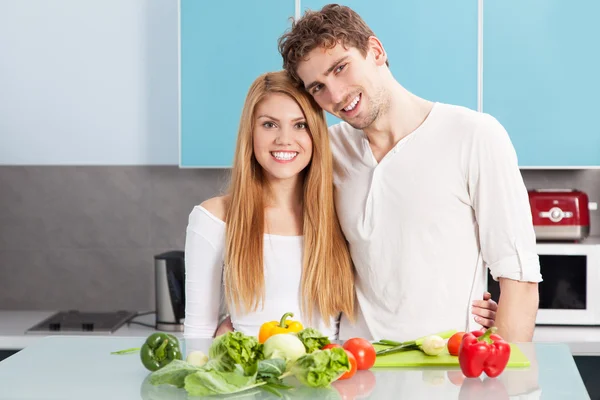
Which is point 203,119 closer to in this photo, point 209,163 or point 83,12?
point 209,163

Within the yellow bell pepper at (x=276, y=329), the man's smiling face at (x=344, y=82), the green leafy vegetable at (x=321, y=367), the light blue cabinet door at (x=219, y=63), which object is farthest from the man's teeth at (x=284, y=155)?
the light blue cabinet door at (x=219, y=63)

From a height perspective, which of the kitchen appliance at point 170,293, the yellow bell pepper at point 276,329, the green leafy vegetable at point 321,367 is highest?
the yellow bell pepper at point 276,329

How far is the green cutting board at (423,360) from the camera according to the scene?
1.54 meters

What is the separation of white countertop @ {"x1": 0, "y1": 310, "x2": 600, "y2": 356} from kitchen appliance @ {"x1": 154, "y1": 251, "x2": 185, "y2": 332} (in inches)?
2.4

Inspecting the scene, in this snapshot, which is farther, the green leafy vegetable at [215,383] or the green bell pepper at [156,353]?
the green bell pepper at [156,353]

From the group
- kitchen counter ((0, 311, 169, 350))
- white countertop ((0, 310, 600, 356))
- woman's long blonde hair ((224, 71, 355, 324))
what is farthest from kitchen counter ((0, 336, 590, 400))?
kitchen counter ((0, 311, 169, 350))

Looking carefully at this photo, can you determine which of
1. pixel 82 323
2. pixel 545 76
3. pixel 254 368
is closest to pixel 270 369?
pixel 254 368

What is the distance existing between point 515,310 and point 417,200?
0.36 m

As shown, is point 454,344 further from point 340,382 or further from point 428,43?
point 428,43

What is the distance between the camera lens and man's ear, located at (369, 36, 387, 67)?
6.93 ft

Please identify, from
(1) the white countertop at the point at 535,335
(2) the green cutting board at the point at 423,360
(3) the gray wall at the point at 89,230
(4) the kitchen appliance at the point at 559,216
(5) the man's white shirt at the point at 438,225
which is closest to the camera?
(2) the green cutting board at the point at 423,360

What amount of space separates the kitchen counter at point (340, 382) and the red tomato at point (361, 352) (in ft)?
0.07

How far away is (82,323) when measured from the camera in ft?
10.2

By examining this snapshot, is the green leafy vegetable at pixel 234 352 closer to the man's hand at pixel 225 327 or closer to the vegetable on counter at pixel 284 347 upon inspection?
the vegetable on counter at pixel 284 347
